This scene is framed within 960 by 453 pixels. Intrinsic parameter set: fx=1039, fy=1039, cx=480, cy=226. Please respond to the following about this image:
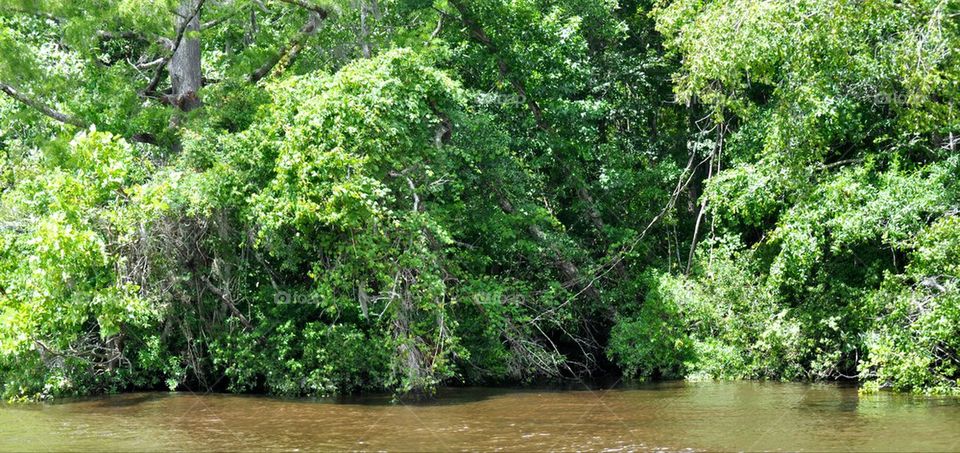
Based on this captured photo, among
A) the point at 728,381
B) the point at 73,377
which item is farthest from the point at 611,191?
the point at 73,377

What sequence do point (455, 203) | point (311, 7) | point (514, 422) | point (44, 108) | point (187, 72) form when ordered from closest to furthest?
point (514, 422) → point (455, 203) → point (44, 108) → point (311, 7) → point (187, 72)

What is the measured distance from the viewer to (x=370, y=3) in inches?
666

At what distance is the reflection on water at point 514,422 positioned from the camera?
9.83 m

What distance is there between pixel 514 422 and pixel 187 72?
9313mm

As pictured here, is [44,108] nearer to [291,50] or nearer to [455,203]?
[291,50]

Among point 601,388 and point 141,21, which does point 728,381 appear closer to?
point 601,388

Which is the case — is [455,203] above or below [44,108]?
below

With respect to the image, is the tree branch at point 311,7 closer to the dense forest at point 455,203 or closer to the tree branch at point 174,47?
the dense forest at point 455,203

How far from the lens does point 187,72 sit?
57.2ft

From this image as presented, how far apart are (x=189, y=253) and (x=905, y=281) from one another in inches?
392

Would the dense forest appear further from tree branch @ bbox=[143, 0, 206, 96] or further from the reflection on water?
the reflection on water

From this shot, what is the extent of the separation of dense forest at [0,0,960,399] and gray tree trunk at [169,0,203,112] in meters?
0.05

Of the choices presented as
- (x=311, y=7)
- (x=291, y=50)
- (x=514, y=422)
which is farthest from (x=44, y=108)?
(x=514, y=422)

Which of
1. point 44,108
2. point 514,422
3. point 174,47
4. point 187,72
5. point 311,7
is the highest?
point 311,7
